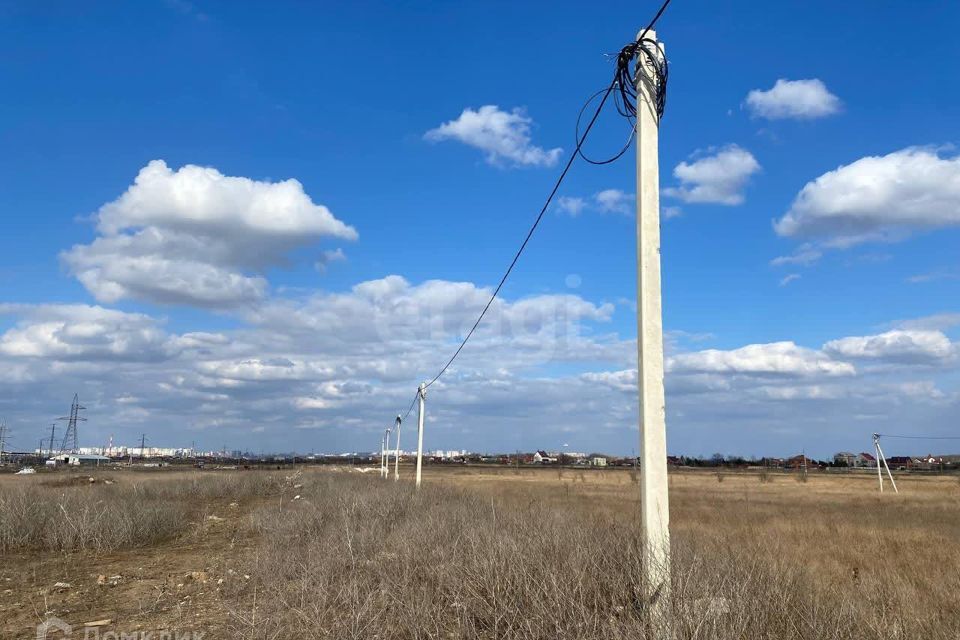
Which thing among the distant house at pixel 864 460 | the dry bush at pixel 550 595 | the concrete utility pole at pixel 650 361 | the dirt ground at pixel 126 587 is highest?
the concrete utility pole at pixel 650 361

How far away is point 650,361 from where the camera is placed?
5.71m

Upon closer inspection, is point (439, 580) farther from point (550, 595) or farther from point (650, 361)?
point (650, 361)

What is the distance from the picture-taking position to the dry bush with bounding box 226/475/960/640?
4910mm

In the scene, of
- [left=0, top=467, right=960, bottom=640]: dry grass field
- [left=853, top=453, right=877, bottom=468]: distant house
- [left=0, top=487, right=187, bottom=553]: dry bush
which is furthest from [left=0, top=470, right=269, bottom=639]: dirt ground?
[left=853, top=453, right=877, bottom=468]: distant house

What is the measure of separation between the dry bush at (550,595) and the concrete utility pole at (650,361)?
0.91ft

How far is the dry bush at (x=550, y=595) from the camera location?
491cm

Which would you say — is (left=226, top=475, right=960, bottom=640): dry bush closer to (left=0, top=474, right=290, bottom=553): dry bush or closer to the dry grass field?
the dry grass field

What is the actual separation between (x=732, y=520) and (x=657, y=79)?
19.3m

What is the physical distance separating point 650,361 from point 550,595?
82.8 inches

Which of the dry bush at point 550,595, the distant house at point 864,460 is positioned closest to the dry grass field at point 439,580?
the dry bush at point 550,595

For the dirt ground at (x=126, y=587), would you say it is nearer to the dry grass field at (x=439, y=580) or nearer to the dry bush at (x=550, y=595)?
the dry grass field at (x=439, y=580)

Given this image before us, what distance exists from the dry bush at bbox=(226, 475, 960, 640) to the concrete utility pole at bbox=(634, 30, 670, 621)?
0.28 m

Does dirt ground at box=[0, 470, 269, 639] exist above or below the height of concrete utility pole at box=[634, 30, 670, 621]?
below

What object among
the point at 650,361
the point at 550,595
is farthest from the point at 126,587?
the point at 650,361
